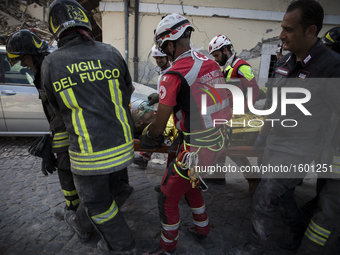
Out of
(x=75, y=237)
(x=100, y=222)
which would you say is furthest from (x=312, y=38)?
(x=75, y=237)

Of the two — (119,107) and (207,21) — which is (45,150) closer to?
(119,107)

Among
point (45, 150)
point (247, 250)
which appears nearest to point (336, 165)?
point (247, 250)

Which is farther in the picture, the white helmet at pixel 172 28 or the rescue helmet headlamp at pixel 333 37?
the rescue helmet headlamp at pixel 333 37

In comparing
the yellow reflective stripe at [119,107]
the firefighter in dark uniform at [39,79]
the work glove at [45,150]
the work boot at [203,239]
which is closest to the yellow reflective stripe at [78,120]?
the yellow reflective stripe at [119,107]

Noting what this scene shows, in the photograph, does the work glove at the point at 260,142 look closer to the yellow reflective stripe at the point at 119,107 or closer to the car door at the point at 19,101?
the yellow reflective stripe at the point at 119,107

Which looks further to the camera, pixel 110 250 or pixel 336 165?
pixel 110 250

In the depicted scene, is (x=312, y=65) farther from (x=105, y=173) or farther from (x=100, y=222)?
(x=100, y=222)

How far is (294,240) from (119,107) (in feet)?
7.23

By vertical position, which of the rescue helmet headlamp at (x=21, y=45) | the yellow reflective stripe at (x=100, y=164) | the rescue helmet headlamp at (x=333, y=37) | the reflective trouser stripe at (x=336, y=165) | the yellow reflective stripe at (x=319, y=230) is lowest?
the yellow reflective stripe at (x=319, y=230)

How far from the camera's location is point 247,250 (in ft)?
6.93

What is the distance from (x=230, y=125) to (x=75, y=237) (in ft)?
7.22

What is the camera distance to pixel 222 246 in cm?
229

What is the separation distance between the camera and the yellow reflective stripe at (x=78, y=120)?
167cm

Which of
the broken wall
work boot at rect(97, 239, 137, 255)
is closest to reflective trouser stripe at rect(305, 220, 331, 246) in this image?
work boot at rect(97, 239, 137, 255)
